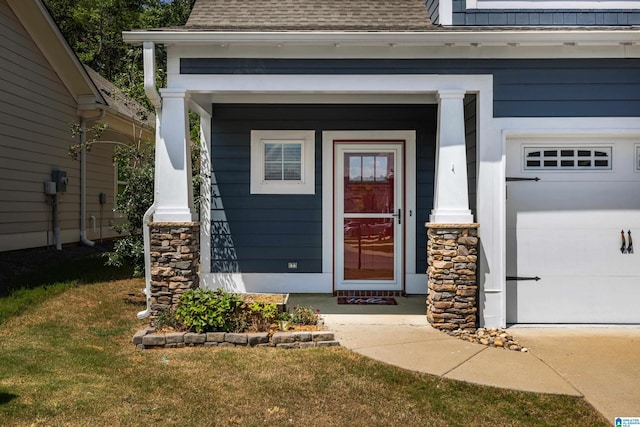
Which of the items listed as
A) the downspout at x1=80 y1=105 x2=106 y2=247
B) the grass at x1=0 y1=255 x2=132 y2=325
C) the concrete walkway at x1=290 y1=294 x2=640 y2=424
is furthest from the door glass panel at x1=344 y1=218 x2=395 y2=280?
the downspout at x1=80 y1=105 x2=106 y2=247

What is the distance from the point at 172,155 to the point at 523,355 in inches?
157

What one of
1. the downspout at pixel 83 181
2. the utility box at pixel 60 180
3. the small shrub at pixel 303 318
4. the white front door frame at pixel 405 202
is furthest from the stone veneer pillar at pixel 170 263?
the downspout at pixel 83 181

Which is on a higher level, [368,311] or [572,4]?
[572,4]

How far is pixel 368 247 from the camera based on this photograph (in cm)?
723

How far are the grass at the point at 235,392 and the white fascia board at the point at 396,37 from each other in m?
3.11

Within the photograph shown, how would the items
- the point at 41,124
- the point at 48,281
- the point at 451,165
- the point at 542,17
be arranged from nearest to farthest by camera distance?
the point at 451,165, the point at 542,17, the point at 48,281, the point at 41,124

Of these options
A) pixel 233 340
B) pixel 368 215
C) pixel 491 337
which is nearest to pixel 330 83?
pixel 368 215

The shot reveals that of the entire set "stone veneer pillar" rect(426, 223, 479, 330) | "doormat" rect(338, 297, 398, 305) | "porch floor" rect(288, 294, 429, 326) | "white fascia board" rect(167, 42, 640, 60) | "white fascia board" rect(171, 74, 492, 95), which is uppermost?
"white fascia board" rect(167, 42, 640, 60)

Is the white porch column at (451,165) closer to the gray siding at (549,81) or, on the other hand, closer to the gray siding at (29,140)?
the gray siding at (549,81)

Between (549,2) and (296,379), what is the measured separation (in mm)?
5090

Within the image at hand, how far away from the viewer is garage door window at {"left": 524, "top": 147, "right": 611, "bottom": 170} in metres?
5.61

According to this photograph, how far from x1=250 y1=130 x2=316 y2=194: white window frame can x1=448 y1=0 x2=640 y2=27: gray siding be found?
2475mm

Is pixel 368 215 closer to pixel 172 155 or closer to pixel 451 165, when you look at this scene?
pixel 451 165

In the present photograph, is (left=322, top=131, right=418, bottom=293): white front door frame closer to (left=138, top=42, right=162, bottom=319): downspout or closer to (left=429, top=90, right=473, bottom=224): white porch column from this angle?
(left=429, top=90, right=473, bottom=224): white porch column
